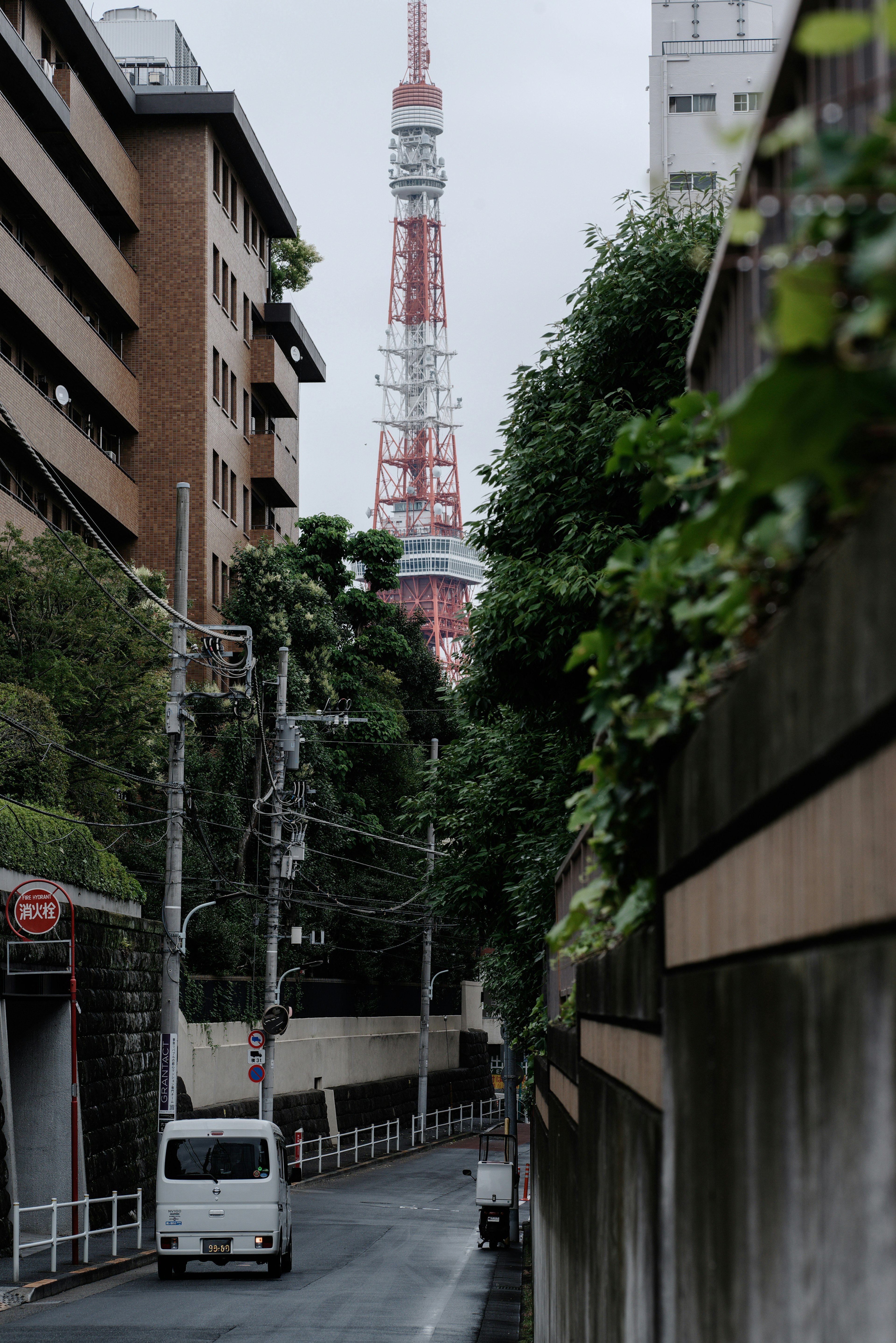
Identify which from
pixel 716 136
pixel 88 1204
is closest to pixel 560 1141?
pixel 716 136

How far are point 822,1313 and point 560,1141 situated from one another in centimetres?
726

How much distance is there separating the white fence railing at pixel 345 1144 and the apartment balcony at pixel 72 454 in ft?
60.9

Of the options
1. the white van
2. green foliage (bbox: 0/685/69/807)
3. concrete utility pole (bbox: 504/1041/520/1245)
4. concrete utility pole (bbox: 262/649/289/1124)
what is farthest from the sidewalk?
concrete utility pole (bbox: 262/649/289/1124)

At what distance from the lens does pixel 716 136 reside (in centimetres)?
183

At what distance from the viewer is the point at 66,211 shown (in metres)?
41.4

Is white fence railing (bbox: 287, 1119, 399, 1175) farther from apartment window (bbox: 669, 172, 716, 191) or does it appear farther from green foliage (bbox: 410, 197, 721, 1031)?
apartment window (bbox: 669, 172, 716, 191)

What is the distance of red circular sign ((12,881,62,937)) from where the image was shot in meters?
21.6

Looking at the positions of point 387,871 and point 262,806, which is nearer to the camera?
point 262,806

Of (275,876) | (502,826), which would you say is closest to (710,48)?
(275,876)

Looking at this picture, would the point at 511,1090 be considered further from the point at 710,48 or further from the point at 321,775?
Answer: the point at 710,48

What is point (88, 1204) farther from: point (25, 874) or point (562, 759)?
point (562, 759)

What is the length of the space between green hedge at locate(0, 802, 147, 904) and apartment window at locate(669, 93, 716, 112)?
35.3 meters

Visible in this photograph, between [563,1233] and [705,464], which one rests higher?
[705,464]

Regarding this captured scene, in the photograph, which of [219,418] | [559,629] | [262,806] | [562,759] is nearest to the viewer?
[559,629]
